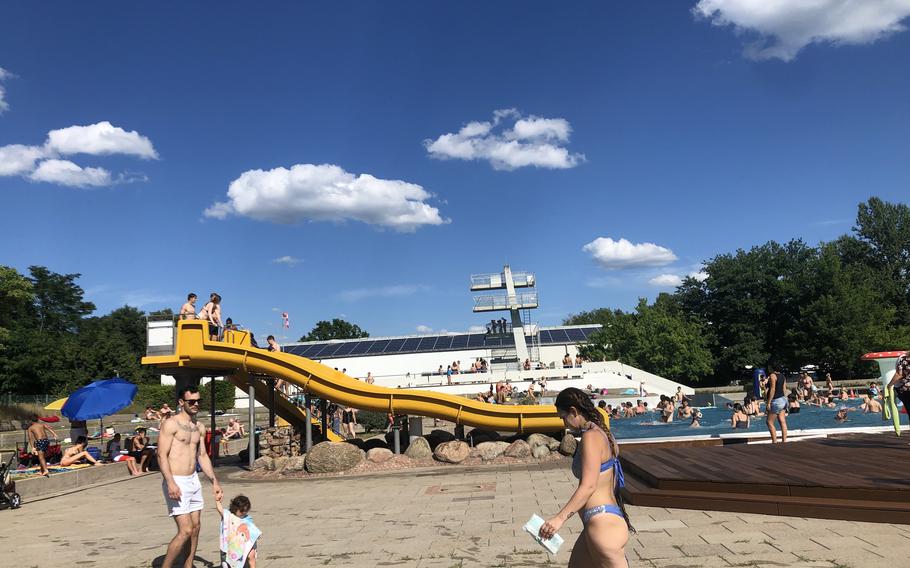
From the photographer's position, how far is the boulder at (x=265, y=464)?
1521cm

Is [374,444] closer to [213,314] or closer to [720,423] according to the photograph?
[213,314]

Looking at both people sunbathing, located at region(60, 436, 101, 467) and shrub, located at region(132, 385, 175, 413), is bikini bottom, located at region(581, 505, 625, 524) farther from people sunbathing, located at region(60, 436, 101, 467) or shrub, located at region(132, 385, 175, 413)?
shrub, located at region(132, 385, 175, 413)

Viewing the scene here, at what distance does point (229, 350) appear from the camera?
16016 millimetres

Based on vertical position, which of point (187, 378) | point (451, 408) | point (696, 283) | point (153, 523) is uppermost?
point (696, 283)

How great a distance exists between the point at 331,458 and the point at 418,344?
39.8 m

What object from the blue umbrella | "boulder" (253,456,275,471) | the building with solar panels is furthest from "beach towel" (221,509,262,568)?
the building with solar panels

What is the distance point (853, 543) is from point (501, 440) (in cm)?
1094

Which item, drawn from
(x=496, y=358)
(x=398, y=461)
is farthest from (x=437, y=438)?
(x=496, y=358)

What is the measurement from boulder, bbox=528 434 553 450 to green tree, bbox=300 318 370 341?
346 feet

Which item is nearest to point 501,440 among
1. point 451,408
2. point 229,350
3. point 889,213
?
point 451,408

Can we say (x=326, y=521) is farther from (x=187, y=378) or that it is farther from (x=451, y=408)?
(x=187, y=378)

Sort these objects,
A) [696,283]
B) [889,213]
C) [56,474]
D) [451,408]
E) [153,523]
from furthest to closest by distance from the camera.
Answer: [889,213], [696,283], [451,408], [56,474], [153,523]

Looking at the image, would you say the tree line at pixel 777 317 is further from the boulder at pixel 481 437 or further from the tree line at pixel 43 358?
the tree line at pixel 43 358

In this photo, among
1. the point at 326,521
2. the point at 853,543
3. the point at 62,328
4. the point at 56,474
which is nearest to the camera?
the point at 853,543
